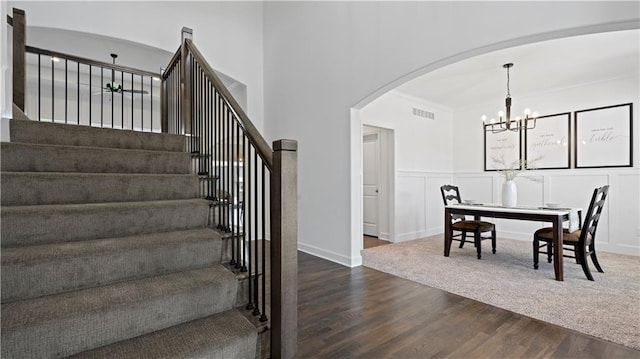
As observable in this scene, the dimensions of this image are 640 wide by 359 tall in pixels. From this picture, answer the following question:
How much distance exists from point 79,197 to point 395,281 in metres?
2.93

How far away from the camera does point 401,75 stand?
132 inches

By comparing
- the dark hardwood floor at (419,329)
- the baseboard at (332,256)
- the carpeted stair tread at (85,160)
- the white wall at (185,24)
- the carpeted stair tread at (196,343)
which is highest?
the white wall at (185,24)

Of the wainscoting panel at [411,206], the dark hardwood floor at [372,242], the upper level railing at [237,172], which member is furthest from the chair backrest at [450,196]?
the upper level railing at [237,172]

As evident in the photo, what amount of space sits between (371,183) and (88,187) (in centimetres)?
493

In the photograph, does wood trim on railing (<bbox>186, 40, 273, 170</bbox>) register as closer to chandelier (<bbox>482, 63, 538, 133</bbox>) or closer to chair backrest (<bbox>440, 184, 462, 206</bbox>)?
chair backrest (<bbox>440, 184, 462, 206</bbox>)

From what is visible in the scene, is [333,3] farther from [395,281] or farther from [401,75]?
[395,281]

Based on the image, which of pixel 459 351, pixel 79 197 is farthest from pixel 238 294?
pixel 459 351

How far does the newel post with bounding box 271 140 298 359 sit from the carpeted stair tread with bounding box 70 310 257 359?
153 millimetres

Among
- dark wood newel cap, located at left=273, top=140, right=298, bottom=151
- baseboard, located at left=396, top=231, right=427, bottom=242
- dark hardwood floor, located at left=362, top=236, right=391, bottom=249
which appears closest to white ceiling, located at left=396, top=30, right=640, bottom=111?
baseboard, located at left=396, top=231, right=427, bottom=242

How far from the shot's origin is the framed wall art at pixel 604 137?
15.3 ft

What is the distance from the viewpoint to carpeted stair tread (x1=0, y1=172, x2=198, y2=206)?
1.84m

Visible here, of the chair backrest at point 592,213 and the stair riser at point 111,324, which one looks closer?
the stair riser at point 111,324

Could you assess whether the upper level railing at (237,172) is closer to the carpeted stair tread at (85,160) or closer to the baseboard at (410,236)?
the carpeted stair tread at (85,160)

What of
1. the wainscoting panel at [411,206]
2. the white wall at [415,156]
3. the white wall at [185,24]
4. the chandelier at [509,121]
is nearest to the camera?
the white wall at [185,24]
